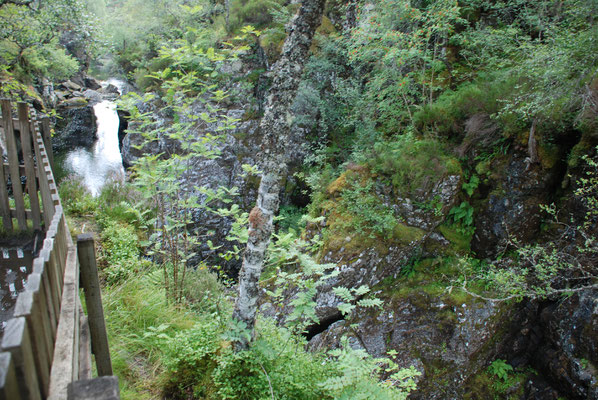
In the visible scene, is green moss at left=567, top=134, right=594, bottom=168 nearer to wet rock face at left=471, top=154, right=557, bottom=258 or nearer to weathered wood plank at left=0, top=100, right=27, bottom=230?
wet rock face at left=471, top=154, right=557, bottom=258

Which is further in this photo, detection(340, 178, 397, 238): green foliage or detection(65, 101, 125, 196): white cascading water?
detection(65, 101, 125, 196): white cascading water

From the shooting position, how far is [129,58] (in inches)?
806

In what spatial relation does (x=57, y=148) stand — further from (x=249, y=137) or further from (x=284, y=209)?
(x=284, y=209)

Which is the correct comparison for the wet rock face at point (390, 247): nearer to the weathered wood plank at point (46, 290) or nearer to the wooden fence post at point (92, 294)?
the wooden fence post at point (92, 294)

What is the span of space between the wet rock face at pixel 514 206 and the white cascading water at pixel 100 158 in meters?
12.9

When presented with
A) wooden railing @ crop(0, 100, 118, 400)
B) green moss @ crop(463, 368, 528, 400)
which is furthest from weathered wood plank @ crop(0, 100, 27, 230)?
green moss @ crop(463, 368, 528, 400)

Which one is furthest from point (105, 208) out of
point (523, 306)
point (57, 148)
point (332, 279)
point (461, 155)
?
point (57, 148)

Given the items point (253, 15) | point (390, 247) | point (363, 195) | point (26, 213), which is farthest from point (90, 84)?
point (390, 247)

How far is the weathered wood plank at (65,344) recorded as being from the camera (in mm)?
1131

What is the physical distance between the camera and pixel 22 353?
84cm

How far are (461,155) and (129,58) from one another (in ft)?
69.8

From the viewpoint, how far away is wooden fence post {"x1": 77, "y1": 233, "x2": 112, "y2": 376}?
2.00 meters

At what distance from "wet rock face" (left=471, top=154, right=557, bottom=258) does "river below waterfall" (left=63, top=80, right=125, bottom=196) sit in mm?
13047

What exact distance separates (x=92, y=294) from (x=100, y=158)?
18.2 metres
